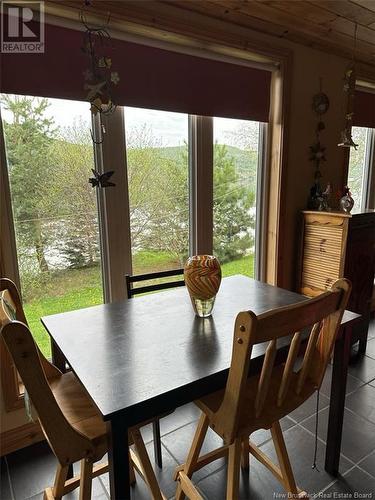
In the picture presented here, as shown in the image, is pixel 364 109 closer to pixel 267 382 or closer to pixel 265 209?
pixel 265 209

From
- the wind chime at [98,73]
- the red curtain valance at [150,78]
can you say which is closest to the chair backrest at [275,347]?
the wind chime at [98,73]

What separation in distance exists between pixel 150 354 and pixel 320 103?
7.82 feet

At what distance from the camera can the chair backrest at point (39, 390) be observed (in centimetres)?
81

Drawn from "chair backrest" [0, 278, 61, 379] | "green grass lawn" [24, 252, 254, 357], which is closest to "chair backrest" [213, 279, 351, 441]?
"chair backrest" [0, 278, 61, 379]

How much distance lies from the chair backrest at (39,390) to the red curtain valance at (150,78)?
3.62 feet

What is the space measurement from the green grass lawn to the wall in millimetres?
1211

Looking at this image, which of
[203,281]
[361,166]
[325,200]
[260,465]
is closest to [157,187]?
[203,281]

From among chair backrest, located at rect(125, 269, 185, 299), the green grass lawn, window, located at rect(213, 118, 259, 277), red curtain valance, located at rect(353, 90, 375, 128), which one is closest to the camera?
chair backrest, located at rect(125, 269, 185, 299)

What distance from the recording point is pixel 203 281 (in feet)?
4.42

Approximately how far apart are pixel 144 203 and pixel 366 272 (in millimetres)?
→ 1812

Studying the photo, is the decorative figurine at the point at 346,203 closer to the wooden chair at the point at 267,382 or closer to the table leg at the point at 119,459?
the wooden chair at the point at 267,382

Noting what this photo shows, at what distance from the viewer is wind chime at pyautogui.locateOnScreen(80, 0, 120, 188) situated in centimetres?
147

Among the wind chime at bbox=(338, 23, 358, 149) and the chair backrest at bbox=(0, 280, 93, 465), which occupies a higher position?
the wind chime at bbox=(338, 23, 358, 149)

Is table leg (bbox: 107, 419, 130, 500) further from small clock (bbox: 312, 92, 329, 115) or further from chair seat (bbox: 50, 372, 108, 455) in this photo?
small clock (bbox: 312, 92, 329, 115)
